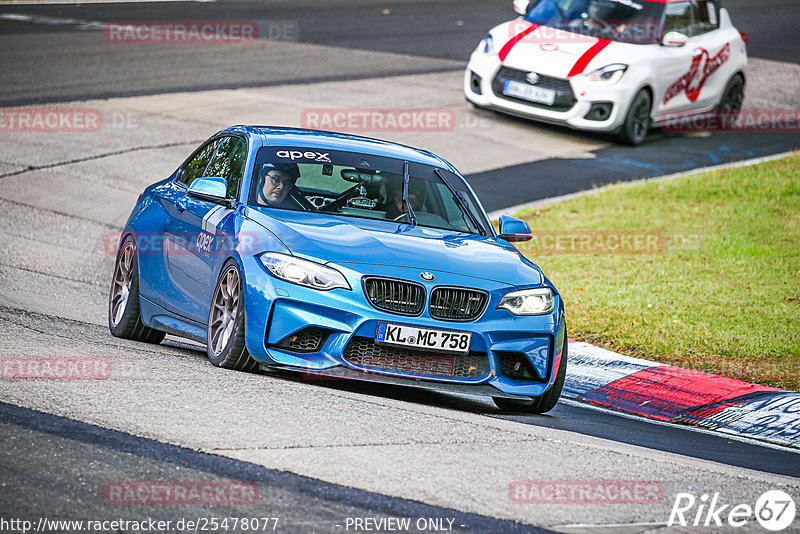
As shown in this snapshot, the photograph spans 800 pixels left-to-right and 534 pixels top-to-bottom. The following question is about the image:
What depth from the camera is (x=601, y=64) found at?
17938 mm

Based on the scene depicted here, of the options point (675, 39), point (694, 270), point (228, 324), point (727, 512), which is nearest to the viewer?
point (727, 512)

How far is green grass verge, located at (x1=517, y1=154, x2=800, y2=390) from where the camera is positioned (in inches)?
390

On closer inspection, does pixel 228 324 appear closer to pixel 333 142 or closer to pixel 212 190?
pixel 212 190

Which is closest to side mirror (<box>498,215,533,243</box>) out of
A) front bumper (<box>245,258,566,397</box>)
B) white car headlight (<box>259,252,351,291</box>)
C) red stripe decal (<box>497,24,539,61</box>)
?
front bumper (<box>245,258,566,397</box>)

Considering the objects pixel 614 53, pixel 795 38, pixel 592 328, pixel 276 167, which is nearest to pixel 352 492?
pixel 276 167

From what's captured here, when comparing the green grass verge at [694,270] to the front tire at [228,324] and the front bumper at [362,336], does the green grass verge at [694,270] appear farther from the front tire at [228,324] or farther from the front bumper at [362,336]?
the front tire at [228,324]

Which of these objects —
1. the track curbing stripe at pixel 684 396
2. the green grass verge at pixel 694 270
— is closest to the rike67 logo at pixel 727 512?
the track curbing stripe at pixel 684 396

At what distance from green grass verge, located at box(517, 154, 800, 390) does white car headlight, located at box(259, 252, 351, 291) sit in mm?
3565

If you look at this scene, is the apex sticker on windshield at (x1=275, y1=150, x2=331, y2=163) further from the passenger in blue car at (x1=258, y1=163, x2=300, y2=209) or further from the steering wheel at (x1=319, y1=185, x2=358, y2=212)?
the steering wheel at (x1=319, y1=185, x2=358, y2=212)

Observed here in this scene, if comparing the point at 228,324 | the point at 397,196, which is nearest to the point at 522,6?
the point at 397,196

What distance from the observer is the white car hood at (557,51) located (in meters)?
17.9

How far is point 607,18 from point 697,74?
1.82 meters

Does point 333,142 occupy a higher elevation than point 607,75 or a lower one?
higher

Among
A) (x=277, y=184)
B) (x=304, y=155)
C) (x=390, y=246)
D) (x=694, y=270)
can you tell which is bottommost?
(x=694, y=270)
